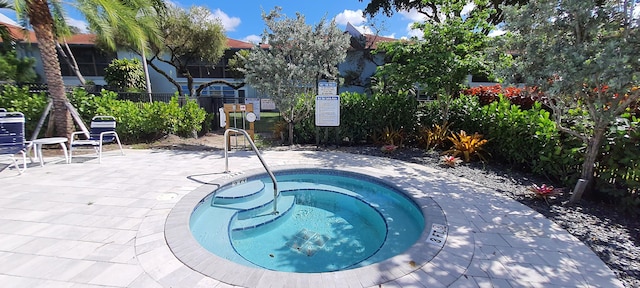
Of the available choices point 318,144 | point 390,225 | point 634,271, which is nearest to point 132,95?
point 318,144

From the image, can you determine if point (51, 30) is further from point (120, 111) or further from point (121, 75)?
point (121, 75)

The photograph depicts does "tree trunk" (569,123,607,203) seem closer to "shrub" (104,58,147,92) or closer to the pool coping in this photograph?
the pool coping

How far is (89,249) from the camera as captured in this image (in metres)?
2.44

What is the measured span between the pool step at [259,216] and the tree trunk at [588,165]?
399cm

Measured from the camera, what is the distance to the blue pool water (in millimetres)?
2809

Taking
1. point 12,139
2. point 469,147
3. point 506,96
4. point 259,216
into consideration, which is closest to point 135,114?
point 12,139

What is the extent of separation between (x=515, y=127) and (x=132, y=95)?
1098 centimetres

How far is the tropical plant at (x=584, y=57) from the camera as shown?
276 cm

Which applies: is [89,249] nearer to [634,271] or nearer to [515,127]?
[634,271]

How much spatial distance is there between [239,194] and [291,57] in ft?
13.7

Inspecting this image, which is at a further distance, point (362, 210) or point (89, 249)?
point (362, 210)

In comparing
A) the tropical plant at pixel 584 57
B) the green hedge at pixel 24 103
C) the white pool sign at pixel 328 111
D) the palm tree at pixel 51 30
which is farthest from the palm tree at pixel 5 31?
the tropical plant at pixel 584 57

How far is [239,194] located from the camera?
3967 millimetres

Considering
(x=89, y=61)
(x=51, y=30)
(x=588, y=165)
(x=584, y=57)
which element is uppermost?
(x=89, y=61)
